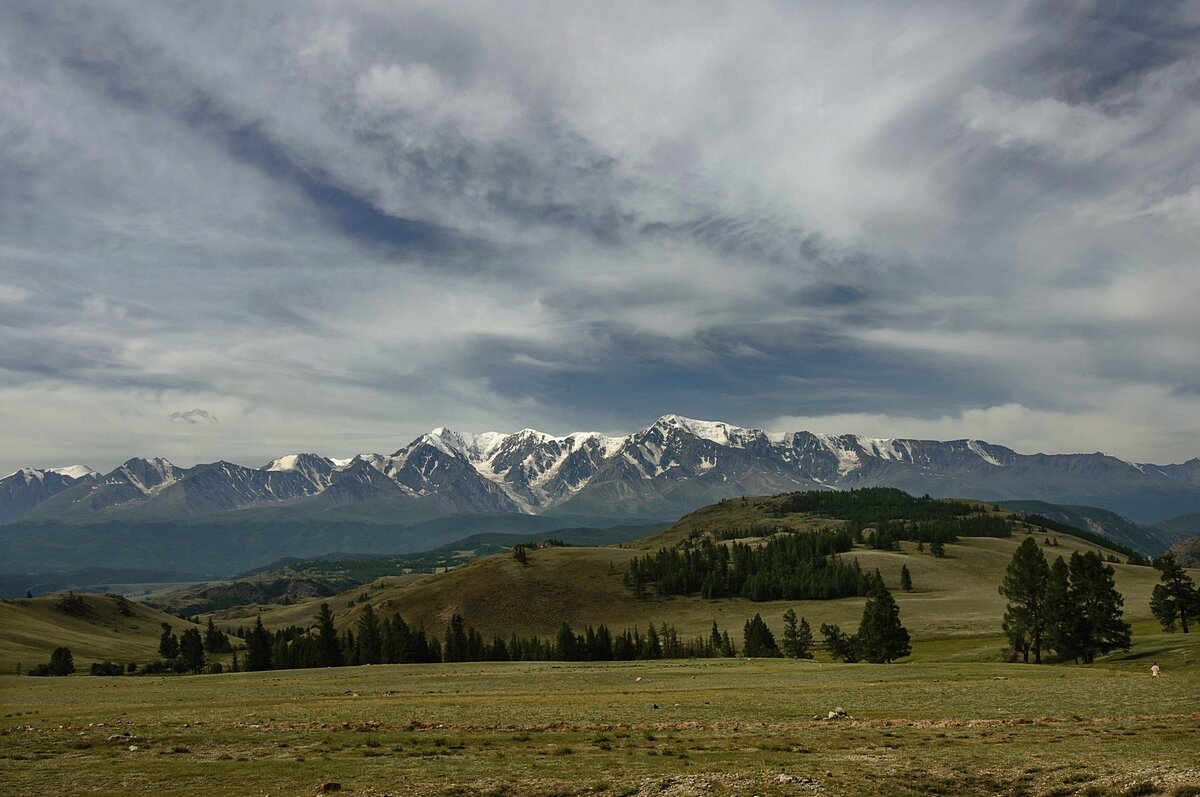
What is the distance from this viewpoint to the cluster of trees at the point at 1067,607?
2965 inches

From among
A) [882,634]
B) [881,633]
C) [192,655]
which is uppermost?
[881,633]

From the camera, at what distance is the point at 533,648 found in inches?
5625

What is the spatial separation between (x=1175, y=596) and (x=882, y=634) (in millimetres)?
33410

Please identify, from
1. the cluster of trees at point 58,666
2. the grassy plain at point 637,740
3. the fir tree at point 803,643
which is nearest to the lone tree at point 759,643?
the fir tree at point 803,643

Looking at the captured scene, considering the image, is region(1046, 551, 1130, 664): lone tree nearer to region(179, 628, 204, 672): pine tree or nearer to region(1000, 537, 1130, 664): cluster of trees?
region(1000, 537, 1130, 664): cluster of trees

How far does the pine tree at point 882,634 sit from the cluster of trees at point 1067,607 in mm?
14833

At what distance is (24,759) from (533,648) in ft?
400

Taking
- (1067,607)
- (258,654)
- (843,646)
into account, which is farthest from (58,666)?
(1067,607)

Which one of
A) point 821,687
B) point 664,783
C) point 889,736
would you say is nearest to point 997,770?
point 889,736

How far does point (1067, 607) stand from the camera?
76438 mm

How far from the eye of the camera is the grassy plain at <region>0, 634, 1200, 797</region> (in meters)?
21.2

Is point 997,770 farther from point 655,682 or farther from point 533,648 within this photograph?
point 533,648

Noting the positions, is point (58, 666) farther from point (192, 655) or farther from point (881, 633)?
point (881, 633)

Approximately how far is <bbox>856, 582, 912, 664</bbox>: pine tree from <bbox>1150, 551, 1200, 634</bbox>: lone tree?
1160 inches
